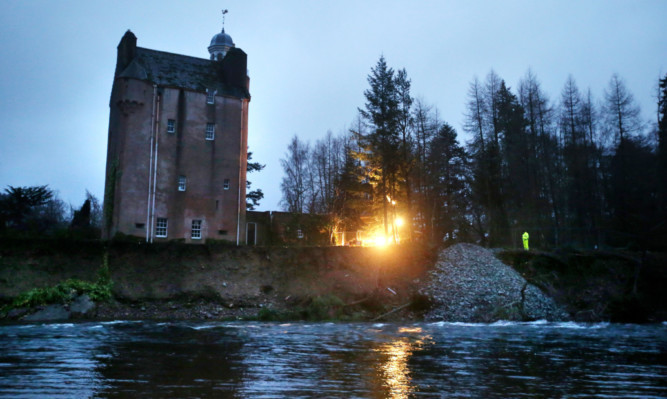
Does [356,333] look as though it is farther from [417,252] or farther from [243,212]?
[243,212]

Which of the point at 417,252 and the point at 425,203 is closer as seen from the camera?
the point at 417,252

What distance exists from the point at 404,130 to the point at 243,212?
47.4ft

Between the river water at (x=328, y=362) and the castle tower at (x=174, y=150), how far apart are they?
16.2m

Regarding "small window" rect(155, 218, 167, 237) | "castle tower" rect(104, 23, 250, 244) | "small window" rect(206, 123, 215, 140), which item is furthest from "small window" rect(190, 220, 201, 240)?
"small window" rect(206, 123, 215, 140)

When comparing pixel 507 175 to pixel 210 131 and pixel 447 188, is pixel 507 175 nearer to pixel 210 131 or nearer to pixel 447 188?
pixel 447 188

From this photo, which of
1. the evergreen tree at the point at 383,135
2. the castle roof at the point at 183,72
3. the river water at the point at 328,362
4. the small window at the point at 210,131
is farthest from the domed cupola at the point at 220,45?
the river water at the point at 328,362

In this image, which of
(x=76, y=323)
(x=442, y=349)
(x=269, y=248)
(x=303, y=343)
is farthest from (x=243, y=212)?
(x=442, y=349)

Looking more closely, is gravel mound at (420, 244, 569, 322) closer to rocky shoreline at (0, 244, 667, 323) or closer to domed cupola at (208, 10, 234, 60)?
rocky shoreline at (0, 244, 667, 323)

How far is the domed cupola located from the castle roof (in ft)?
42.9

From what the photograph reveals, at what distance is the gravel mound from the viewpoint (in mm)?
24750

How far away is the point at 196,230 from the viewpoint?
123 feet

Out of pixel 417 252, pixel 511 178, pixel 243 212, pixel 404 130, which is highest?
pixel 404 130

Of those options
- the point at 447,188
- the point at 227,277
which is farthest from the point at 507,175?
the point at 227,277

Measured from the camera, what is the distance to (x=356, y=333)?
19.5 metres
